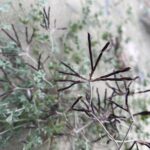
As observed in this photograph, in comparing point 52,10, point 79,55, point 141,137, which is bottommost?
point 141,137

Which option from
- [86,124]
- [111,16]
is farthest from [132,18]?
[86,124]

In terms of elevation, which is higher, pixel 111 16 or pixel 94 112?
pixel 111 16

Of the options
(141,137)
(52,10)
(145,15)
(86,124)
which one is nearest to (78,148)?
(86,124)

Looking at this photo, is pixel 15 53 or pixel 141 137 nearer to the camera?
pixel 15 53

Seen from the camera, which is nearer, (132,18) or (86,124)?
(86,124)

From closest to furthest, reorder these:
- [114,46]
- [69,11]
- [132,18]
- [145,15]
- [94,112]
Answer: [94,112], [69,11], [114,46], [132,18], [145,15]

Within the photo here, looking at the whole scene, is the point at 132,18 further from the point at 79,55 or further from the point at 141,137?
the point at 141,137

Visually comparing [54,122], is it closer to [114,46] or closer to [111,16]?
[114,46]

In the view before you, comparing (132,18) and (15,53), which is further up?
(132,18)

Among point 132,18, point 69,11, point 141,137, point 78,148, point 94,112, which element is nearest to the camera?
point 94,112
